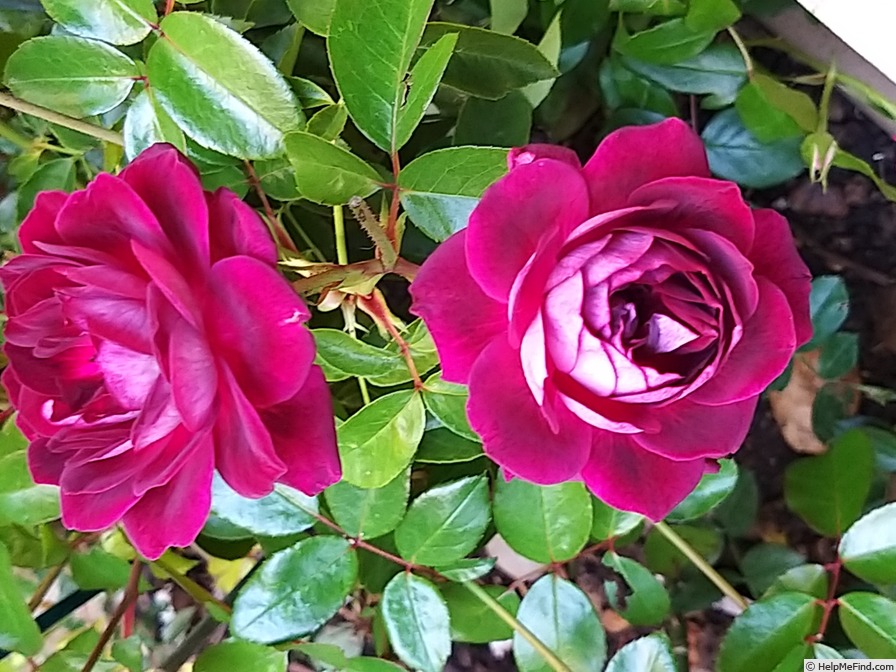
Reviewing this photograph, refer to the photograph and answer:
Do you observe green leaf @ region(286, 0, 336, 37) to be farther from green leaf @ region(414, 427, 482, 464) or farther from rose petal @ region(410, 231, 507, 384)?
green leaf @ region(414, 427, 482, 464)

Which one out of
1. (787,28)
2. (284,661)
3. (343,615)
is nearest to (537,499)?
(284,661)

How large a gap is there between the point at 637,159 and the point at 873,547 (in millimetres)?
393

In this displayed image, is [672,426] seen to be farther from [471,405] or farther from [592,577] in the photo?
[592,577]

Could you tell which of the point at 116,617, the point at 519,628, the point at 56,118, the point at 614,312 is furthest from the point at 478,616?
the point at 56,118

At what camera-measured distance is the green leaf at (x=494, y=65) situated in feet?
1.87

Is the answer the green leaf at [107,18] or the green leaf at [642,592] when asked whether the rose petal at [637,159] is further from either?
the green leaf at [642,592]

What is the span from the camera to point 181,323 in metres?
0.36

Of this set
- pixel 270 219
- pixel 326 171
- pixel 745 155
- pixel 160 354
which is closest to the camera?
pixel 160 354

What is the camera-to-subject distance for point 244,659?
598mm

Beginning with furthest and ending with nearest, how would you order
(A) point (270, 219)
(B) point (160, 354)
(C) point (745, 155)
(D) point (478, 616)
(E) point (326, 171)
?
1. (C) point (745, 155)
2. (D) point (478, 616)
3. (A) point (270, 219)
4. (E) point (326, 171)
5. (B) point (160, 354)

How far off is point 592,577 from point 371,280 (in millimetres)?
609

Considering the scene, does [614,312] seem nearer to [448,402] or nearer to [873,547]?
[448,402]

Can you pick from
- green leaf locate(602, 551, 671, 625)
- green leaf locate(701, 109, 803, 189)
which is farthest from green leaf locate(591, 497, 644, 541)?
green leaf locate(701, 109, 803, 189)

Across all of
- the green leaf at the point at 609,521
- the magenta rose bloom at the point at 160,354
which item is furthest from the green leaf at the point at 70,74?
the green leaf at the point at 609,521
